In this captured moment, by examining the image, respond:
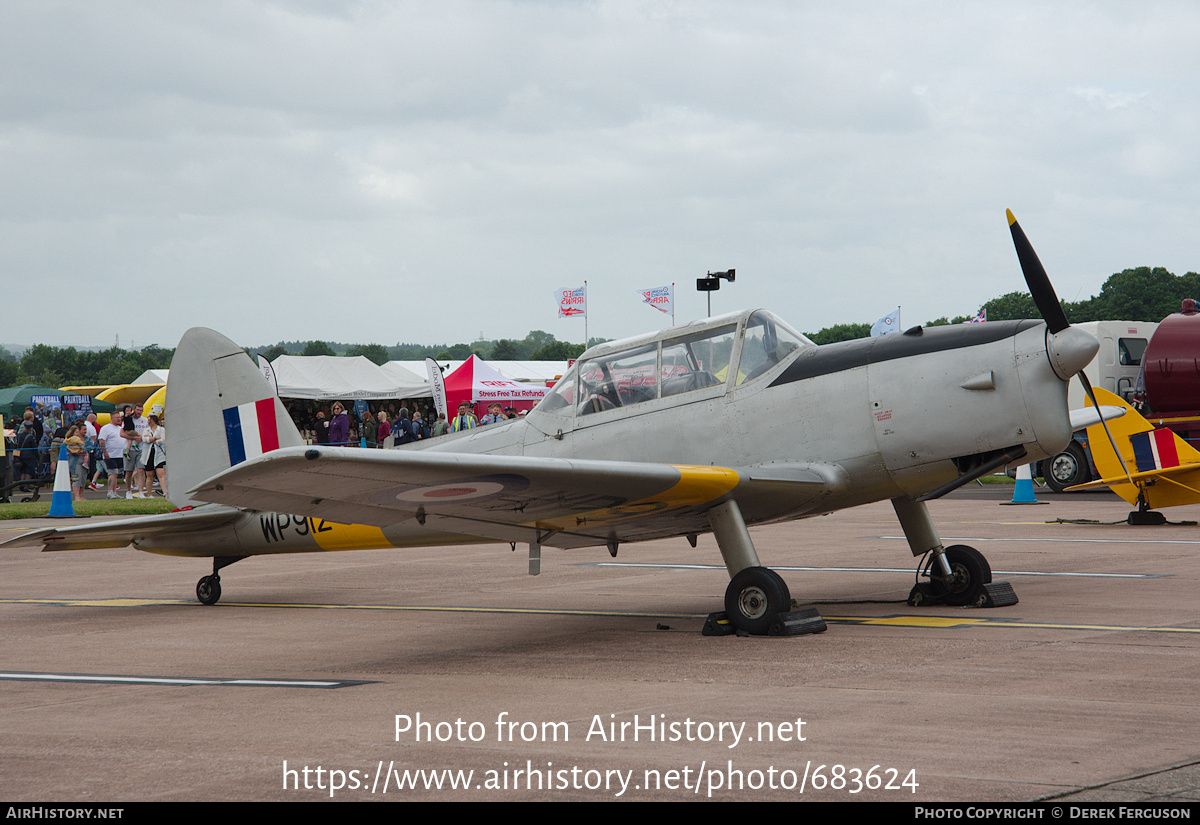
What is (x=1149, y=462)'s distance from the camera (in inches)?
560

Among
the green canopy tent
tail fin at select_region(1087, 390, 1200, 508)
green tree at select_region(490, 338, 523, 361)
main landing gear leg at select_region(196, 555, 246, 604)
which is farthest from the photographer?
green tree at select_region(490, 338, 523, 361)

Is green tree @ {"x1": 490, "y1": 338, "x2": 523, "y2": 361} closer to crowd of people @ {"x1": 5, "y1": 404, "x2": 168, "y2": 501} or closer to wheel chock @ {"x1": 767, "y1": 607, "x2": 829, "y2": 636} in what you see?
crowd of people @ {"x1": 5, "y1": 404, "x2": 168, "y2": 501}

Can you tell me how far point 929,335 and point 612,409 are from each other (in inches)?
97.3

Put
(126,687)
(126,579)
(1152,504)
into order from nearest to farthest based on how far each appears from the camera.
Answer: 1. (126,687)
2. (126,579)
3. (1152,504)

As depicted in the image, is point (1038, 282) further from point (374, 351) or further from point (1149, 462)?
point (374, 351)

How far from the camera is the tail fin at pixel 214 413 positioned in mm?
9852

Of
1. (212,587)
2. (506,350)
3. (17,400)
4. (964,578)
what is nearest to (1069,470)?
(964,578)

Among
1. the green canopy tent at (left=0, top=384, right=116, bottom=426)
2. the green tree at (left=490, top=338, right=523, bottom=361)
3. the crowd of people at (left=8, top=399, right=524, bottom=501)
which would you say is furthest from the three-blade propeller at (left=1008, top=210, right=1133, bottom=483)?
the green tree at (left=490, top=338, right=523, bottom=361)

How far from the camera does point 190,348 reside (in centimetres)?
1009

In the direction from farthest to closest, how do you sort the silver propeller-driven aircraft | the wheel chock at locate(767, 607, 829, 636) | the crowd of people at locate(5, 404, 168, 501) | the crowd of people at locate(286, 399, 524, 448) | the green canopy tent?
the green canopy tent → the crowd of people at locate(286, 399, 524, 448) → the crowd of people at locate(5, 404, 168, 501) → the wheel chock at locate(767, 607, 829, 636) → the silver propeller-driven aircraft

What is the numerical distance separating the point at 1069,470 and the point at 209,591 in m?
17.9

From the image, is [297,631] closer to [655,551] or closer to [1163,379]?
[655,551]

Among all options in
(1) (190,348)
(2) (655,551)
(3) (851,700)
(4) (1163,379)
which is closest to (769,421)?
(3) (851,700)

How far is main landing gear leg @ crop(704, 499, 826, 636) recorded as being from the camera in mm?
7441
